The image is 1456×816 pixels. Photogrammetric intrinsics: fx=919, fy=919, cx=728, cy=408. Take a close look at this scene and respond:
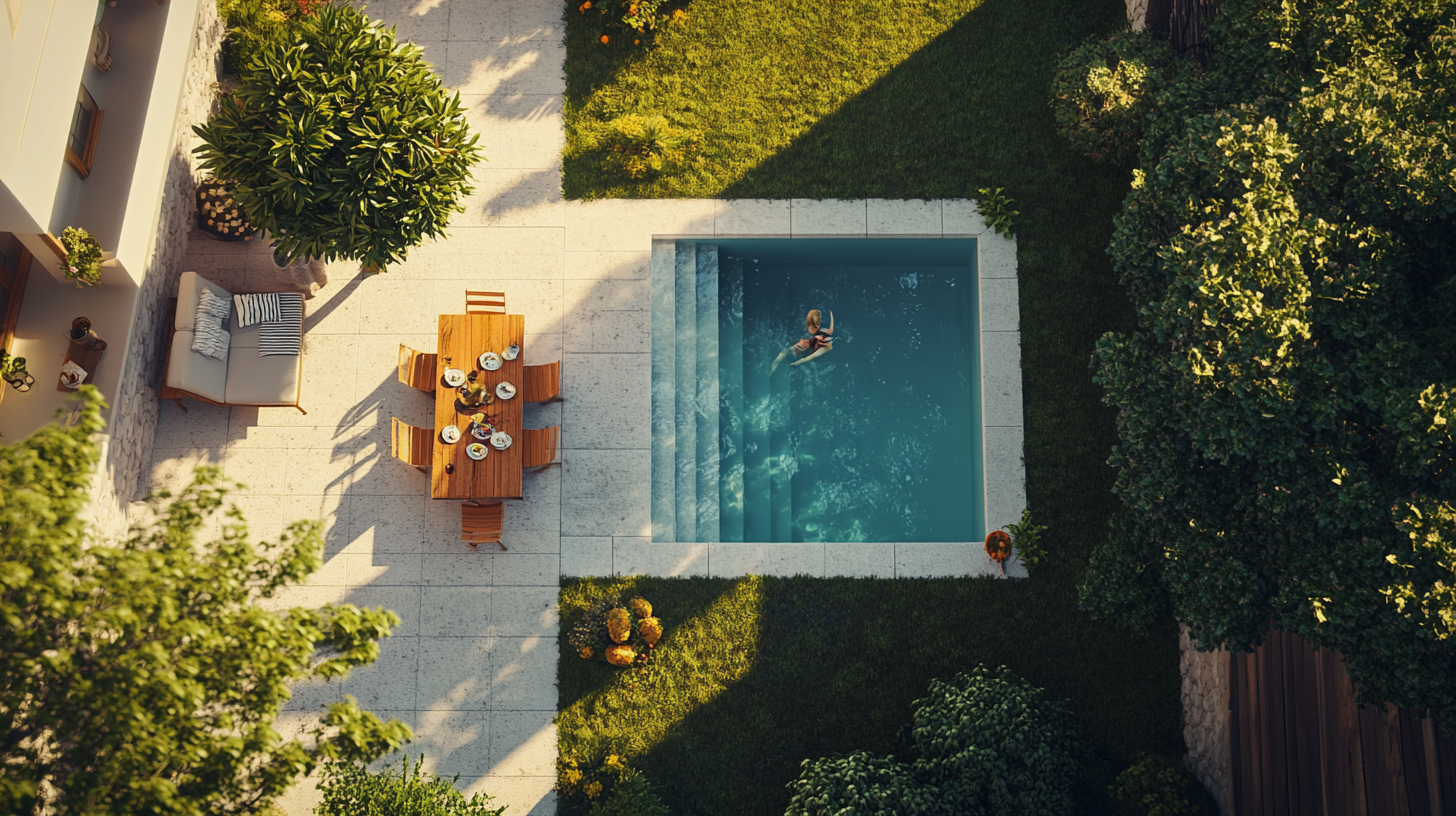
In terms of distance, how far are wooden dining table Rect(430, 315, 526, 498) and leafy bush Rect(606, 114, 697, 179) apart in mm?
2455

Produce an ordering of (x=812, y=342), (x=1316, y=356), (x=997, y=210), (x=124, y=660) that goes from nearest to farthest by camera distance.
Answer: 1. (x=124, y=660)
2. (x=1316, y=356)
3. (x=997, y=210)
4. (x=812, y=342)

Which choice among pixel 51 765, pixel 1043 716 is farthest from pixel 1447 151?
pixel 51 765

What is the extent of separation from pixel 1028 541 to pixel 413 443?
22.4 feet

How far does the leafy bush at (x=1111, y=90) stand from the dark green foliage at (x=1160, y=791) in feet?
21.6

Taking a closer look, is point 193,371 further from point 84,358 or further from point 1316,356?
point 1316,356

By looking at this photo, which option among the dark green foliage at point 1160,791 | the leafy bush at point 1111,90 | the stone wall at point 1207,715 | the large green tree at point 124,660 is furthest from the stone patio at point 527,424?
the large green tree at point 124,660

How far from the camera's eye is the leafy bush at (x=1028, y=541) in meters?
10.1

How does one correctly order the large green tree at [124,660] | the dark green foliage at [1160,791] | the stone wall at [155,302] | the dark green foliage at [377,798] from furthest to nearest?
the stone wall at [155,302], the dark green foliage at [1160,791], the dark green foliage at [377,798], the large green tree at [124,660]

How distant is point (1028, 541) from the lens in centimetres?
1015

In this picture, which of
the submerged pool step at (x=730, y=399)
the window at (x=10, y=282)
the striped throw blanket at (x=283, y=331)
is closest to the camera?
the window at (x=10, y=282)

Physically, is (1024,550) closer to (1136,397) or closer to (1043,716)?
(1043,716)

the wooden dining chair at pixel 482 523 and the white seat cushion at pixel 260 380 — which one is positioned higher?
the white seat cushion at pixel 260 380

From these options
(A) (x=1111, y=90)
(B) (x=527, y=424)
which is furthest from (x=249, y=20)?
(A) (x=1111, y=90)

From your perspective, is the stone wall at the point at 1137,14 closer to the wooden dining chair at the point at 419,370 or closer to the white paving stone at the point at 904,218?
the white paving stone at the point at 904,218
